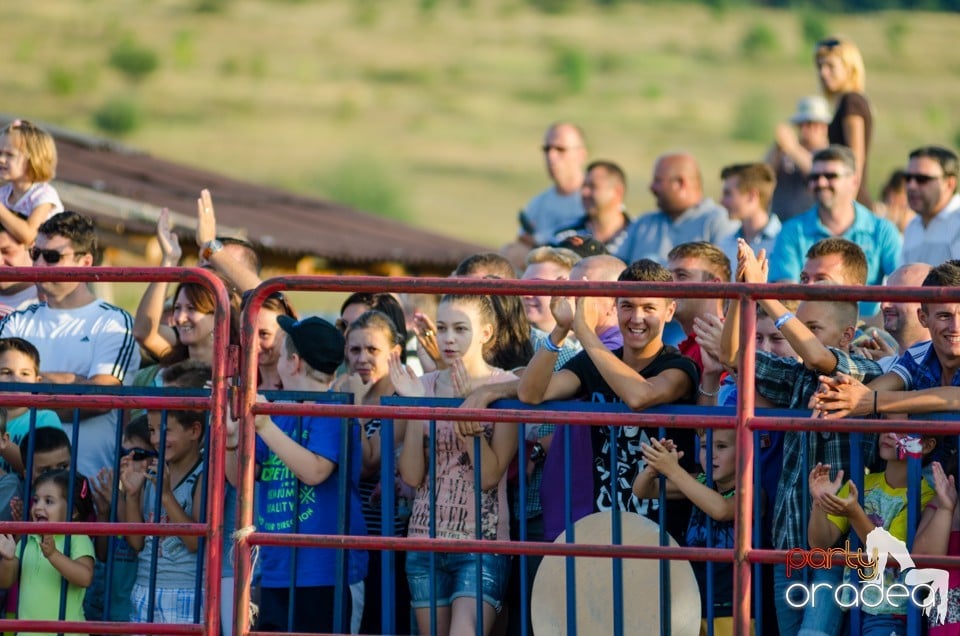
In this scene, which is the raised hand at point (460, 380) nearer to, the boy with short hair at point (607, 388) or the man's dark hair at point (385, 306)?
the boy with short hair at point (607, 388)

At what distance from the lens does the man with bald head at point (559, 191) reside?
1090 centimetres

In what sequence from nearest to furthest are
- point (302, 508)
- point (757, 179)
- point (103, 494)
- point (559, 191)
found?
1. point (302, 508)
2. point (103, 494)
3. point (757, 179)
4. point (559, 191)

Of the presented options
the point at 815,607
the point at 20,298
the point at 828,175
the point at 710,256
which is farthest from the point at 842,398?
the point at 20,298

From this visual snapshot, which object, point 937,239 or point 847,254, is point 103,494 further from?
point 937,239

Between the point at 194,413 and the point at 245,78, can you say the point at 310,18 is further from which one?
the point at 194,413

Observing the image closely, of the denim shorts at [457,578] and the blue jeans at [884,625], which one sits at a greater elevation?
the denim shorts at [457,578]

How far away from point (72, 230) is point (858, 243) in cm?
432

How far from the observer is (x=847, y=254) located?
270 inches

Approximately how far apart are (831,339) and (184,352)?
326cm

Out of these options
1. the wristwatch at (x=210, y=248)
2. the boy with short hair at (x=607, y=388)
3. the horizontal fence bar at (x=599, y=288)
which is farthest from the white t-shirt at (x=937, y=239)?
the wristwatch at (x=210, y=248)

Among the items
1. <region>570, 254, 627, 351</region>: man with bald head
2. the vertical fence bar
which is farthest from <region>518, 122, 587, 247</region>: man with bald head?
the vertical fence bar

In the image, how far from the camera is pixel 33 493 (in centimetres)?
648

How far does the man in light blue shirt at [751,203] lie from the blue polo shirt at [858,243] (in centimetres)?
74

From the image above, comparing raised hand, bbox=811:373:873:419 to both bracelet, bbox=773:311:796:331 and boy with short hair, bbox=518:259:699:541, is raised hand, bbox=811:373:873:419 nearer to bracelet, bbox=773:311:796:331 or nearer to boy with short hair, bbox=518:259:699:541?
bracelet, bbox=773:311:796:331
